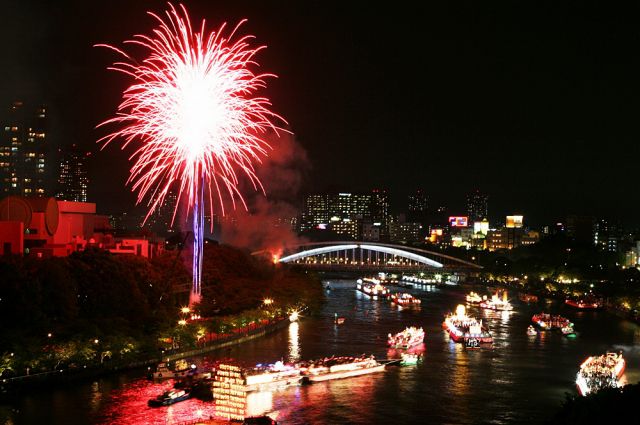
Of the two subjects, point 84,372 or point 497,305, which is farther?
point 497,305

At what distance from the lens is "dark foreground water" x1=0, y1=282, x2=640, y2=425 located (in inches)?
470

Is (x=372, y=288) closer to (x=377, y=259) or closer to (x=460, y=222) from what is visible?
(x=377, y=259)

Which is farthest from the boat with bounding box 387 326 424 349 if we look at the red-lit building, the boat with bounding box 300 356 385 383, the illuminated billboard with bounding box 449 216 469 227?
the illuminated billboard with bounding box 449 216 469 227

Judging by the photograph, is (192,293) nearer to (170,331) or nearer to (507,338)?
(170,331)

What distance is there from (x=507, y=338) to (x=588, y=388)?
745 centimetres

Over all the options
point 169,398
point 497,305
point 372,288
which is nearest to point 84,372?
point 169,398

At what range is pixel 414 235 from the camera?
9038 centimetres

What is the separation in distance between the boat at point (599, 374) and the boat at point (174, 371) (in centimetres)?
665

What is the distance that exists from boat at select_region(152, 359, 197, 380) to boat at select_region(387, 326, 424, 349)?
17.8 feet

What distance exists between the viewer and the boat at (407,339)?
1811 cm

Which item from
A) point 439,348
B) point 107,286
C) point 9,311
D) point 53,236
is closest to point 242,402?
point 9,311

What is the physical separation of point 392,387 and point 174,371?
383cm

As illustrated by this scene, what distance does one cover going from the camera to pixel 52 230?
2116cm

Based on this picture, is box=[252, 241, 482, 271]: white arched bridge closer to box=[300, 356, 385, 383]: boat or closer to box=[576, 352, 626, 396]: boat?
box=[300, 356, 385, 383]: boat
